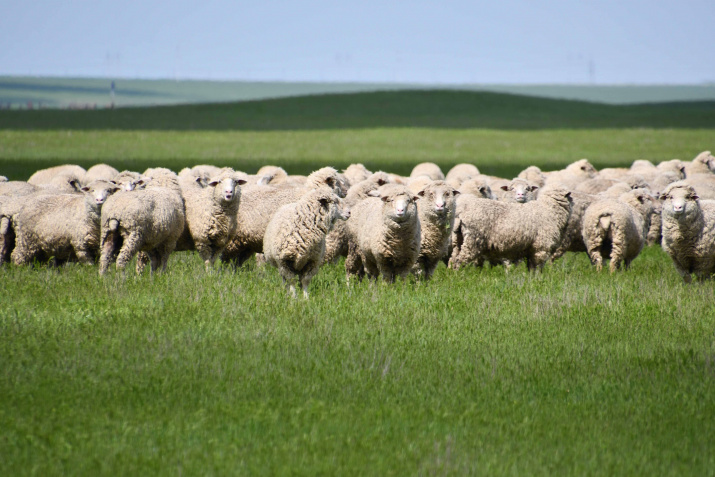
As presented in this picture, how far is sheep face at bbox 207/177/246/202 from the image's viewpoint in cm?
1077

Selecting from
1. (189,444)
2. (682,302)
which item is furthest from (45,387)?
(682,302)

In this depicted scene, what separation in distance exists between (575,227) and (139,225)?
7.18 meters

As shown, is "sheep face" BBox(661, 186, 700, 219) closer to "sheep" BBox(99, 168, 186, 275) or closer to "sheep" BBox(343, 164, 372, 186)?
"sheep" BBox(99, 168, 186, 275)

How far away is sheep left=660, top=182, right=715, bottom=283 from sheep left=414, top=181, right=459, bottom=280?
2725mm

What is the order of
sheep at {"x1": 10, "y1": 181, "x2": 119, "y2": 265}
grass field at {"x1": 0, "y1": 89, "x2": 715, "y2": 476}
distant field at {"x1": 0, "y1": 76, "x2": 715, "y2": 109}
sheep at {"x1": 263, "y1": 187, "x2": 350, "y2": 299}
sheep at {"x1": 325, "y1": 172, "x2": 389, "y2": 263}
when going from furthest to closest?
distant field at {"x1": 0, "y1": 76, "x2": 715, "y2": 109}, sheep at {"x1": 325, "y1": 172, "x2": 389, "y2": 263}, sheep at {"x1": 10, "y1": 181, "x2": 119, "y2": 265}, sheep at {"x1": 263, "y1": 187, "x2": 350, "y2": 299}, grass field at {"x1": 0, "y1": 89, "x2": 715, "y2": 476}

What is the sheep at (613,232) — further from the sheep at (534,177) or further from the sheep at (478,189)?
the sheep at (534,177)

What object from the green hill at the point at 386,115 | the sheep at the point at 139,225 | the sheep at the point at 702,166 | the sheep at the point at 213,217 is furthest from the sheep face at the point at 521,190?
the green hill at the point at 386,115

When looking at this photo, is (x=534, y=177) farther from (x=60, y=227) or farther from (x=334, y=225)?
(x=60, y=227)

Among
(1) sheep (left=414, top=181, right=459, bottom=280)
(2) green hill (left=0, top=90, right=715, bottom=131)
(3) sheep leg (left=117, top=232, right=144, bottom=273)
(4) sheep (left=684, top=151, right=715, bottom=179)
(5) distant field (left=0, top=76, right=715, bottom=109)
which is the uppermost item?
(5) distant field (left=0, top=76, right=715, bottom=109)

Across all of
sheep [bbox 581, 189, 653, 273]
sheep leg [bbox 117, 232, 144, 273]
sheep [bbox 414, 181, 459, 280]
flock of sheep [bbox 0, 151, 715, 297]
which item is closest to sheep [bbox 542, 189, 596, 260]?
flock of sheep [bbox 0, 151, 715, 297]

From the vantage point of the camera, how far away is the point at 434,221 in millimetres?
10742

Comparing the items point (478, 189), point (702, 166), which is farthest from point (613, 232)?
point (702, 166)

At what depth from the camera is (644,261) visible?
13.6 metres

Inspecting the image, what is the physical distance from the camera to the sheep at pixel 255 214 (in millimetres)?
11727
